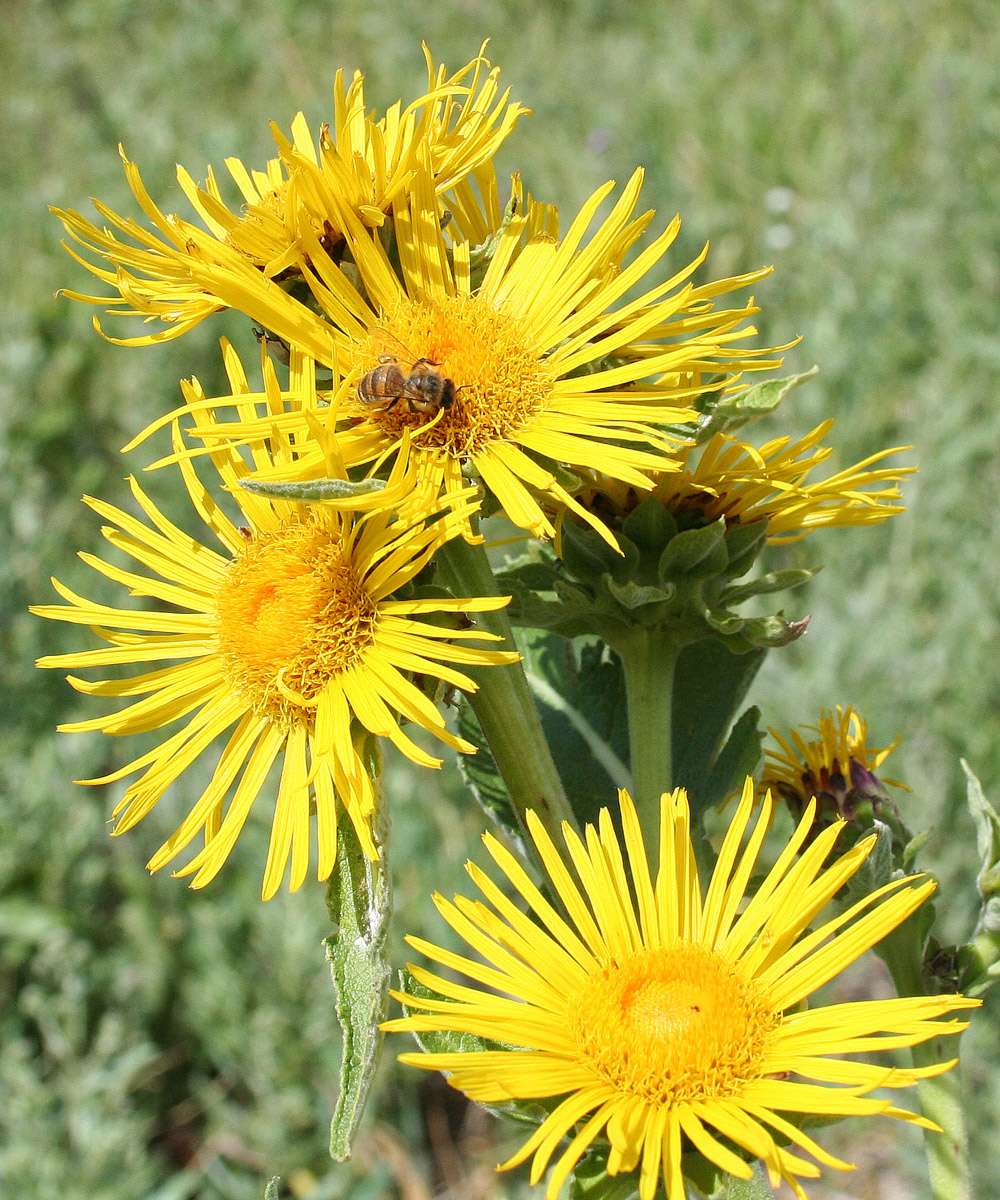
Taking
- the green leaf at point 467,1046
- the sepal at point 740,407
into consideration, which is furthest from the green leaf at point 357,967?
the sepal at point 740,407

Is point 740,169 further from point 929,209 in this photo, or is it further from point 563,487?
point 563,487

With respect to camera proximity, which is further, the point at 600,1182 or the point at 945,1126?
the point at 945,1126

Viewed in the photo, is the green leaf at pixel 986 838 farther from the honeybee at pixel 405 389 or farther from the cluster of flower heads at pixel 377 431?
the honeybee at pixel 405 389

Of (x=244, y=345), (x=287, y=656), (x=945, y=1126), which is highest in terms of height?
(x=244, y=345)

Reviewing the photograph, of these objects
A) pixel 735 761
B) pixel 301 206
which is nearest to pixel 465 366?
pixel 301 206

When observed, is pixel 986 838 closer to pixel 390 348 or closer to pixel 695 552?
pixel 695 552

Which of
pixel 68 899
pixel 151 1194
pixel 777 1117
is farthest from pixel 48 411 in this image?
pixel 777 1117
